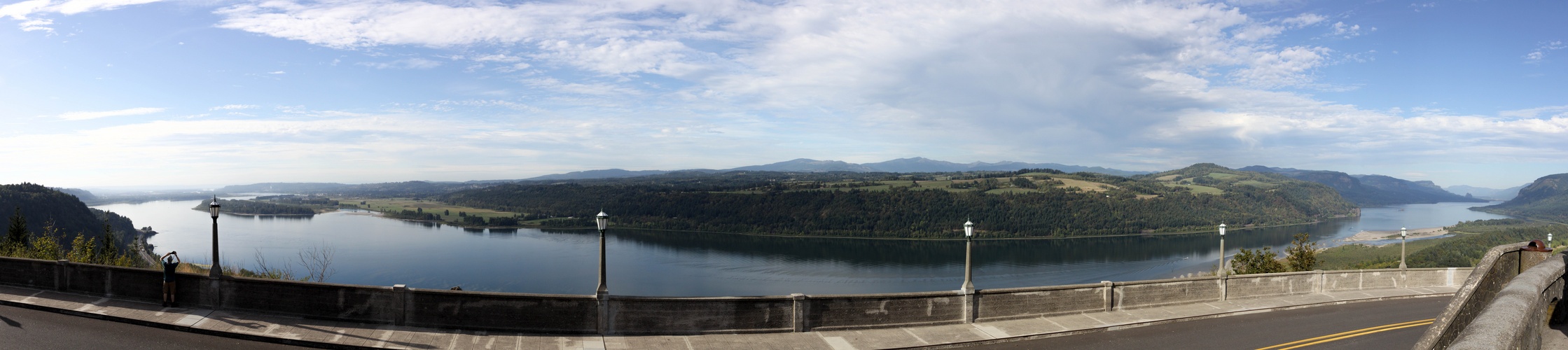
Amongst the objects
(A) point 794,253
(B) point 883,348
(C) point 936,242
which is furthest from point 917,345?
(C) point 936,242

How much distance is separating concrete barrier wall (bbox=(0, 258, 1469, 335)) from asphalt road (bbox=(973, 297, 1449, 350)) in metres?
1.42

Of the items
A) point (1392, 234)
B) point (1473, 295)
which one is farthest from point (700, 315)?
point (1392, 234)

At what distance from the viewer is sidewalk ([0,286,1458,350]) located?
420 inches

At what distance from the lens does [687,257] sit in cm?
10931

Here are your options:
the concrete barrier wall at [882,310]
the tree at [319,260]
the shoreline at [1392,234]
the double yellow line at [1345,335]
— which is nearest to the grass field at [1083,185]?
the shoreline at [1392,234]

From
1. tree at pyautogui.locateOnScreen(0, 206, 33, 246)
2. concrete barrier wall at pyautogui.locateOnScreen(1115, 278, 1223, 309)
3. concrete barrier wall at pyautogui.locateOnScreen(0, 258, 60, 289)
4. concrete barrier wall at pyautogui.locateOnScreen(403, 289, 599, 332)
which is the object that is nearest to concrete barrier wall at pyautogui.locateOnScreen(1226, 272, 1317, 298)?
concrete barrier wall at pyautogui.locateOnScreen(1115, 278, 1223, 309)

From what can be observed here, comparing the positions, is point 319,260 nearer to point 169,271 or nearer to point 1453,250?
point 169,271

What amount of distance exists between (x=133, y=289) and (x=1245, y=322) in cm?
2338

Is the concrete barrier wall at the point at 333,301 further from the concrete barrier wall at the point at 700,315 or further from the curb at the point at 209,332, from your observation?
the concrete barrier wall at the point at 700,315

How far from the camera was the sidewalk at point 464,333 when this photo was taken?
10.7 m

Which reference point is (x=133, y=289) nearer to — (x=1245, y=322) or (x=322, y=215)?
(x=1245, y=322)

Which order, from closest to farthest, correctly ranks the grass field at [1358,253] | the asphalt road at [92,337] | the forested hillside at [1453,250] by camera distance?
the asphalt road at [92,337], the forested hillside at [1453,250], the grass field at [1358,253]

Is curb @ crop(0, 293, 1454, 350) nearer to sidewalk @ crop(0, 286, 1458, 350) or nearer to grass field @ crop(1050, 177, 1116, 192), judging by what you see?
sidewalk @ crop(0, 286, 1458, 350)

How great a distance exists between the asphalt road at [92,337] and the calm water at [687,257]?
60.7m
